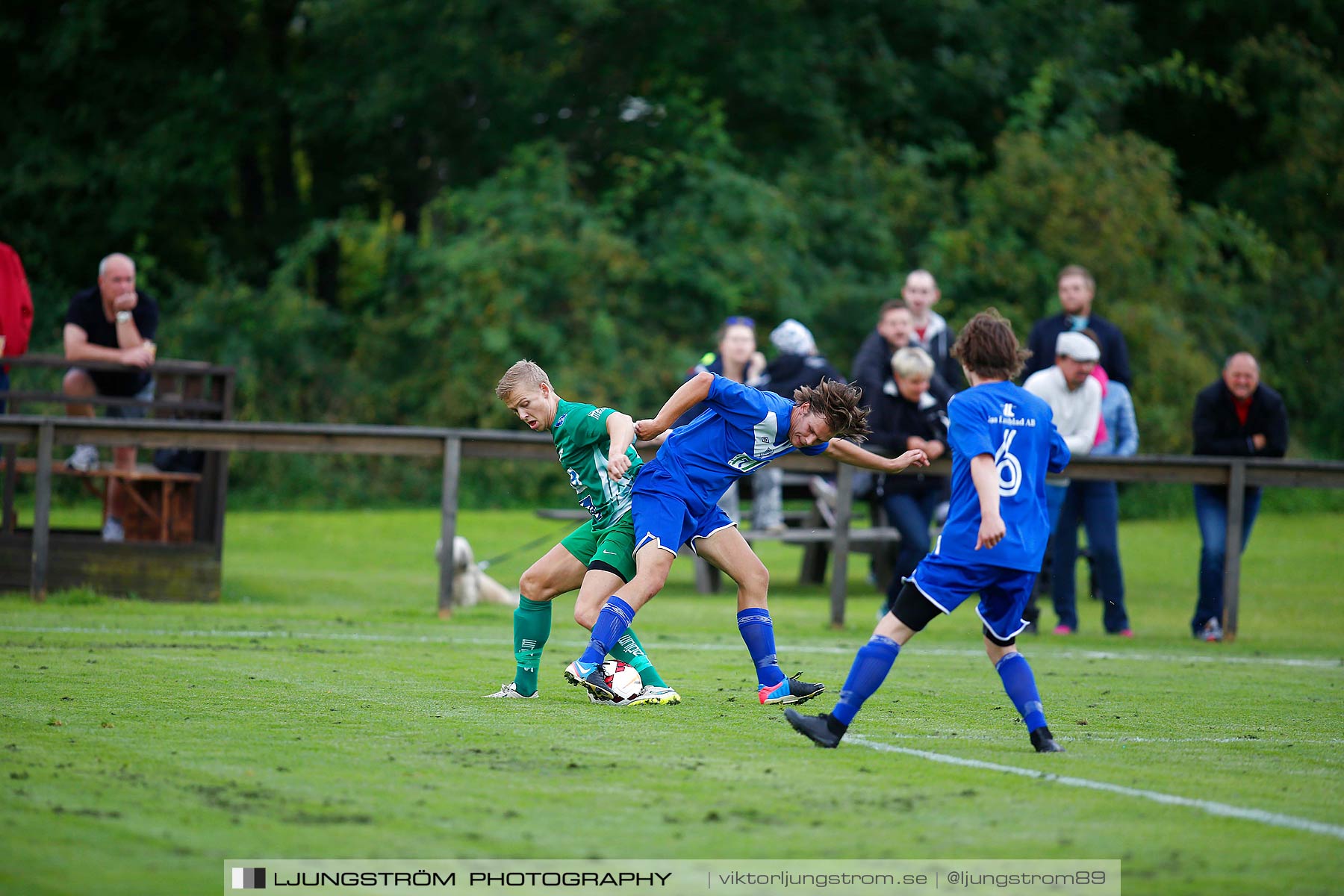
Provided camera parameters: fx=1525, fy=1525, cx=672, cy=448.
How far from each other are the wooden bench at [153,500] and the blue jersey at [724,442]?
6172mm

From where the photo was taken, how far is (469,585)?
12.7m

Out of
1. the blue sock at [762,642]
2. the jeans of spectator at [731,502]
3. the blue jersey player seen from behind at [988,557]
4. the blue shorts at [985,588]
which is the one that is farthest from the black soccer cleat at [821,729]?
the jeans of spectator at [731,502]

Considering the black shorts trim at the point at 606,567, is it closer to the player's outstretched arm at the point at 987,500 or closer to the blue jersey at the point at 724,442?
the blue jersey at the point at 724,442

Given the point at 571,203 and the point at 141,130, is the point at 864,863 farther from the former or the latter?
the point at 141,130

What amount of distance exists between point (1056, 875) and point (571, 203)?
22015 millimetres

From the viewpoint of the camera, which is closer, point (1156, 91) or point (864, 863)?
point (864, 863)

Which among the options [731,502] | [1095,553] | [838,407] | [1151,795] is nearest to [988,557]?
[1151,795]

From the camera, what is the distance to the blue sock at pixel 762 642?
22.9 ft

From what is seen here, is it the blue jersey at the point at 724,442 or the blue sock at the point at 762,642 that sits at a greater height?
the blue jersey at the point at 724,442

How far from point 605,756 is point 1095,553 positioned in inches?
273

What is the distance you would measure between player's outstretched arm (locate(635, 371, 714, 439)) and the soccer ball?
3.43 feet

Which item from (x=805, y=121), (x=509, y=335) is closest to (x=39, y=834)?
(x=509, y=335)

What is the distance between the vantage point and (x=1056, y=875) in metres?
3.88

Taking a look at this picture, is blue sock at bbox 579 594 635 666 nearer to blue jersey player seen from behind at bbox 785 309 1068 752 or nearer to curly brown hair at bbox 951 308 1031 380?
blue jersey player seen from behind at bbox 785 309 1068 752
